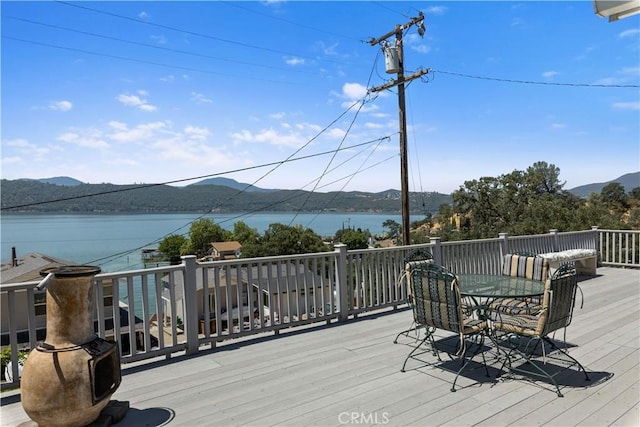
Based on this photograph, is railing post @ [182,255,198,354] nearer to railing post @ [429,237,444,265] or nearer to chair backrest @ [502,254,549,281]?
chair backrest @ [502,254,549,281]

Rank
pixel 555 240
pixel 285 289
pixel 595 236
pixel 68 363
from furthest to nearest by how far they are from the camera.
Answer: pixel 595 236 < pixel 555 240 < pixel 285 289 < pixel 68 363

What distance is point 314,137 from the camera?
→ 12.6m

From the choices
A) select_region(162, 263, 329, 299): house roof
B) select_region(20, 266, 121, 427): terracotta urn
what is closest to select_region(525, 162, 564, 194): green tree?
select_region(162, 263, 329, 299): house roof

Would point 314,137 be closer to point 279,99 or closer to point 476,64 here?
point 279,99

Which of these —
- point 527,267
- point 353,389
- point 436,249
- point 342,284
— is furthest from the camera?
point 436,249

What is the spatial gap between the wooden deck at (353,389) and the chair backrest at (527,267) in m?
0.72

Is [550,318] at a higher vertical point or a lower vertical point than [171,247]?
higher

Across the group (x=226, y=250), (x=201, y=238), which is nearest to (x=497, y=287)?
(x=226, y=250)

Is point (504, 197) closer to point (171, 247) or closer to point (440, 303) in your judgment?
point (440, 303)

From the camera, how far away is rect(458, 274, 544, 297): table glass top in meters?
3.19

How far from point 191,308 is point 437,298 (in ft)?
7.57

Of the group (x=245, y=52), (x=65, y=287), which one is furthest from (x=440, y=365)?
(x=245, y=52)

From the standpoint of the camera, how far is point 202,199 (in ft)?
97.4

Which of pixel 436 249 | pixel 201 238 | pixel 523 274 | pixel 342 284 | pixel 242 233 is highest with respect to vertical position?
pixel 436 249
